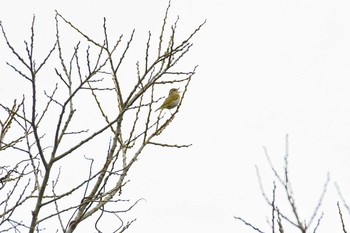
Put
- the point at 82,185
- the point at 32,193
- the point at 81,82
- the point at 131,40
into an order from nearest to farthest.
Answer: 1. the point at 82,185
2. the point at 81,82
3. the point at 131,40
4. the point at 32,193

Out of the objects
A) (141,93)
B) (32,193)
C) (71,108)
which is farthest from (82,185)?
(32,193)

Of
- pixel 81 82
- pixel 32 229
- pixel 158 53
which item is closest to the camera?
pixel 32 229

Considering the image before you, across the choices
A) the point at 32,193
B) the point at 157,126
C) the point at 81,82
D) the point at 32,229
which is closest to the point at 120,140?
the point at 157,126

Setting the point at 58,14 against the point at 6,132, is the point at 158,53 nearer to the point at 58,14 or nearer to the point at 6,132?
the point at 58,14

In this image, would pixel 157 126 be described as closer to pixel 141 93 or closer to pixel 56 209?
pixel 141 93

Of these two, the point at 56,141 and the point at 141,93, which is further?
the point at 141,93

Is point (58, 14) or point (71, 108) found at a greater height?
point (58, 14)

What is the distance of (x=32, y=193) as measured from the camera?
413 centimetres

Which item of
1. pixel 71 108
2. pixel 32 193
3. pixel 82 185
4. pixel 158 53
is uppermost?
pixel 158 53

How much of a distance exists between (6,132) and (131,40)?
1.79 m

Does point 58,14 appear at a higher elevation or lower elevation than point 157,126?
higher

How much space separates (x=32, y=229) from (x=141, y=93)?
111 cm

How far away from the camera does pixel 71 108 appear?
A: 290 cm

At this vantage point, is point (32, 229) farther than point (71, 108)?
No
